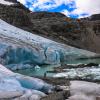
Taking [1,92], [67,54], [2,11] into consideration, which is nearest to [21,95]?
[1,92]

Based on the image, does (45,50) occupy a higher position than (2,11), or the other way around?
(2,11)

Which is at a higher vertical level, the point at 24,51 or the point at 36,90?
the point at 24,51

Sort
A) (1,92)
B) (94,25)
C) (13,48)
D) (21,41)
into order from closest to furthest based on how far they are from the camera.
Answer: (1,92) < (13,48) < (21,41) < (94,25)

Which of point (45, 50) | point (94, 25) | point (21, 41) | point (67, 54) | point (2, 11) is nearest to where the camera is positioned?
point (21, 41)

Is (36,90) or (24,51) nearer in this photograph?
(36,90)

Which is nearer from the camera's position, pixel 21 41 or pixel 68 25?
pixel 21 41

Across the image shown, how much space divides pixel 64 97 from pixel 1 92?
1397mm

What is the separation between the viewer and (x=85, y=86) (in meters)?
7.66

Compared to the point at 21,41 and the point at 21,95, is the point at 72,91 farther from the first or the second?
the point at 21,41

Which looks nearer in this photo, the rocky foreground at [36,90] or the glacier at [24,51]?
the rocky foreground at [36,90]

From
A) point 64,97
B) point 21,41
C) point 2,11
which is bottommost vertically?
point 64,97

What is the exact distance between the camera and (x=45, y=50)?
23.9 m

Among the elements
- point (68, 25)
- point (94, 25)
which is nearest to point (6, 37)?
point (68, 25)

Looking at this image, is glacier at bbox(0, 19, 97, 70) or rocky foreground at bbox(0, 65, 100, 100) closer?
rocky foreground at bbox(0, 65, 100, 100)
